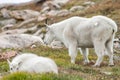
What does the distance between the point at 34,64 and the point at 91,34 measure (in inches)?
244

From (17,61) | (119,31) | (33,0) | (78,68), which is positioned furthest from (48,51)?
(33,0)

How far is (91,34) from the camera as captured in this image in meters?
19.1

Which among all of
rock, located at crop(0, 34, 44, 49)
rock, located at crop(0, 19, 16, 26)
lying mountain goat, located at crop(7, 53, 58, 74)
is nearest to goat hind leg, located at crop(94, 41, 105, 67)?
lying mountain goat, located at crop(7, 53, 58, 74)

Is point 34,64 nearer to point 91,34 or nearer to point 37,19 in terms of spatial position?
point 91,34

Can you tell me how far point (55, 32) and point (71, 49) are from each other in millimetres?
1722

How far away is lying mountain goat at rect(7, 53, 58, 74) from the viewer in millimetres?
13172

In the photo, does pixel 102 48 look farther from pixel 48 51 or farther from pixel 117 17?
pixel 117 17

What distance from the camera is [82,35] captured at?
64.0 feet

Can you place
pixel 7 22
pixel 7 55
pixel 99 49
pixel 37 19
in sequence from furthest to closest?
pixel 7 22 → pixel 37 19 → pixel 7 55 → pixel 99 49

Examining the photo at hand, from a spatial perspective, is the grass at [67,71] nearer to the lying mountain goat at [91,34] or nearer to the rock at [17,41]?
the lying mountain goat at [91,34]

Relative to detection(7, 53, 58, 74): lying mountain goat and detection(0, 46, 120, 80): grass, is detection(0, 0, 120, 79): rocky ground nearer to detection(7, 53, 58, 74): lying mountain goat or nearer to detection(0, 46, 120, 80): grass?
detection(0, 46, 120, 80): grass

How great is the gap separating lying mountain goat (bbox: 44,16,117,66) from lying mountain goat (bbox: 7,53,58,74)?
17.5ft

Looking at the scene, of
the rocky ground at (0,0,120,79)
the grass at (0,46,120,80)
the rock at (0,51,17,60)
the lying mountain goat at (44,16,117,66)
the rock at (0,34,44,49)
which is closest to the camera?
the grass at (0,46,120,80)

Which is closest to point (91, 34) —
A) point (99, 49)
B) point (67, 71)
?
point (99, 49)
